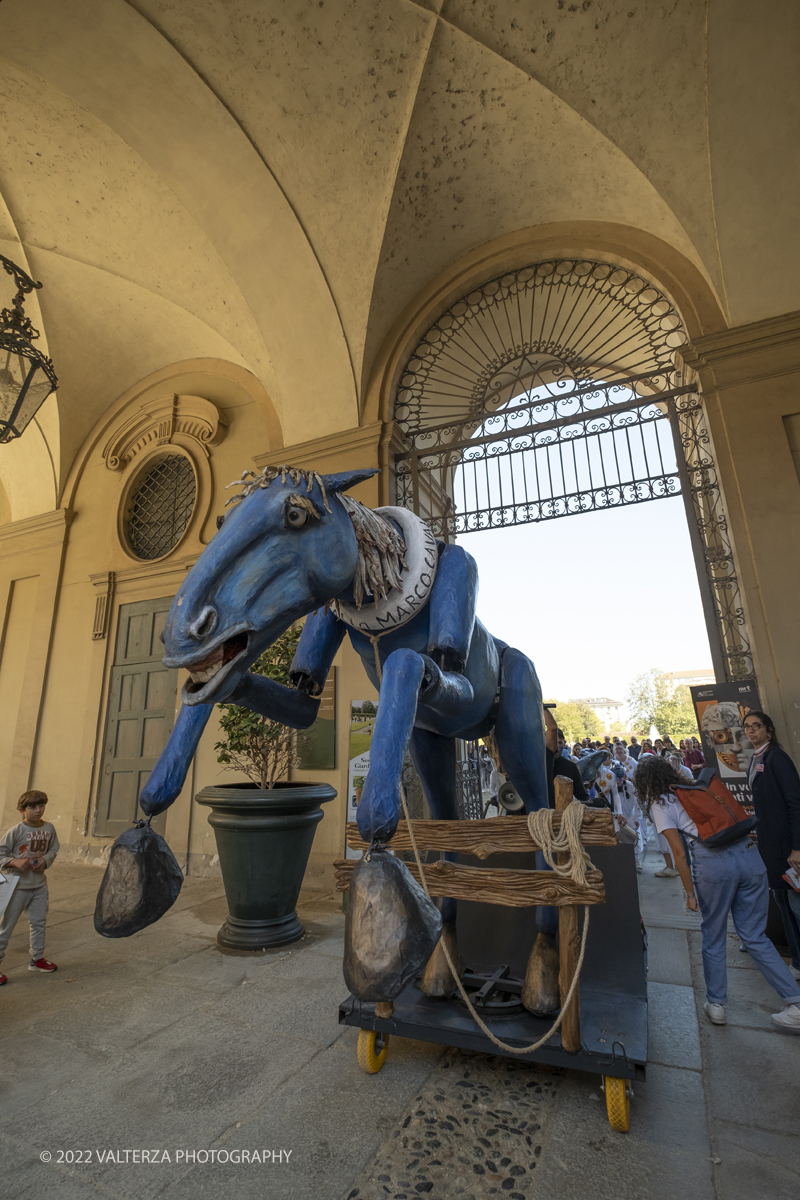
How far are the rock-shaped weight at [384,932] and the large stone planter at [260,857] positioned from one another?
3.09 metres

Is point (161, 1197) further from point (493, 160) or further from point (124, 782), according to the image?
point (493, 160)

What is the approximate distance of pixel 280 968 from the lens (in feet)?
11.0

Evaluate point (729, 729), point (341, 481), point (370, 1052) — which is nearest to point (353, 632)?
point (341, 481)

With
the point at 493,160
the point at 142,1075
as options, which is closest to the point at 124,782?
the point at 142,1075

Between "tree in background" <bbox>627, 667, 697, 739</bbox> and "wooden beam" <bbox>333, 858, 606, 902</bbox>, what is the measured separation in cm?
4926

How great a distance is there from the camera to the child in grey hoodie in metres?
3.40

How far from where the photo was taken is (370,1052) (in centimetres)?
216

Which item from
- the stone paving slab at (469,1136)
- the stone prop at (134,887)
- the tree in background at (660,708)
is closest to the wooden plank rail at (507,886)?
the stone paving slab at (469,1136)

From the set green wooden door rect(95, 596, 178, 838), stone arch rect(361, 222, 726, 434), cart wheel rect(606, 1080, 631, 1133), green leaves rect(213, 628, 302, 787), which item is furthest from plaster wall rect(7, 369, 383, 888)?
cart wheel rect(606, 1080, 631, 1133)

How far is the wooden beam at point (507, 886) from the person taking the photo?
6.19ft

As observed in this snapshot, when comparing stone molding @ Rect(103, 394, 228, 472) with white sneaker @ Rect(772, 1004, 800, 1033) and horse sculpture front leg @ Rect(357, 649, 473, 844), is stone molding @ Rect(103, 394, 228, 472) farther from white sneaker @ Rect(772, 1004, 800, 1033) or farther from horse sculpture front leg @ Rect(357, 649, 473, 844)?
white sneaker @ Rect(772, 1004, 800, 1033)

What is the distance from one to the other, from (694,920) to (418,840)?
3.50 metres

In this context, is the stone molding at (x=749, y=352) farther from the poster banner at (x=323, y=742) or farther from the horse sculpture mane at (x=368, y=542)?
the horse sculpture mane at (x=368, y=542)

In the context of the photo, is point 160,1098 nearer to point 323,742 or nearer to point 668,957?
point 668,957
